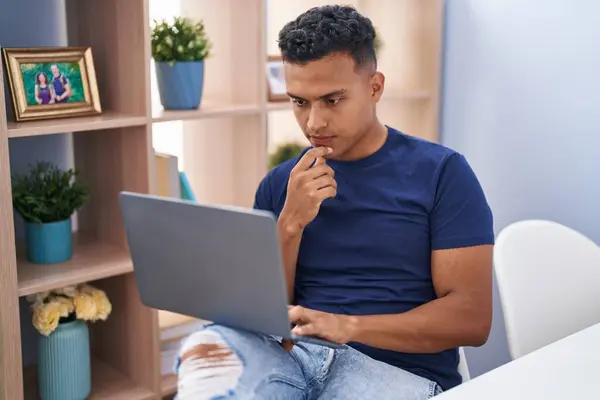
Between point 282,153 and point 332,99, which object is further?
point 282,153

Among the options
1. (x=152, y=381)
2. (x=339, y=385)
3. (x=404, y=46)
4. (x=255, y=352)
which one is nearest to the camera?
(x=255, y=352)

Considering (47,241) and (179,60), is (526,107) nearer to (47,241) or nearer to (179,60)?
(179,60)

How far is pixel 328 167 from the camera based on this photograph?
4.92 feet

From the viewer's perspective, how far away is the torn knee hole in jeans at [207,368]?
116cm

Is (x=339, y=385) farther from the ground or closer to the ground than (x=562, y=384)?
closer to the ground

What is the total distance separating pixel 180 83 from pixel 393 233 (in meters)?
0.82

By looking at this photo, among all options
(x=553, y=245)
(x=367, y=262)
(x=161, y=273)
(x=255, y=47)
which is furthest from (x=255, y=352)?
(x=255, y=47)

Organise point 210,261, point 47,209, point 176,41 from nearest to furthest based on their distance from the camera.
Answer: point 210,261
point 47,209
point 176,41

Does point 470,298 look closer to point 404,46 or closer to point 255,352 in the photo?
point 255,352

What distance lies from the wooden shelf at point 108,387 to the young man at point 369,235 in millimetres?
651

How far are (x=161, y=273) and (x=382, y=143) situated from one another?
56 centimetres

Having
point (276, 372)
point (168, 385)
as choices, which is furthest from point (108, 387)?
point (276, 372)

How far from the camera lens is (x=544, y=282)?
1.61 meters

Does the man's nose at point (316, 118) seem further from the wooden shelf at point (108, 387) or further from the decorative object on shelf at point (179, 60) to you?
the wooden shelf at point (108, 387)
